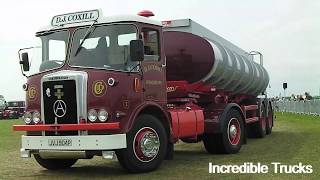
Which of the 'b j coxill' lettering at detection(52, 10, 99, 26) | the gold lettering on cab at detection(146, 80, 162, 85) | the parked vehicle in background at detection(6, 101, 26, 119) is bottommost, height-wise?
the parked vehicle in background at detection(6, 101, 26, 119)

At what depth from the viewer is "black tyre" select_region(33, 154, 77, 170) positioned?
436 inches

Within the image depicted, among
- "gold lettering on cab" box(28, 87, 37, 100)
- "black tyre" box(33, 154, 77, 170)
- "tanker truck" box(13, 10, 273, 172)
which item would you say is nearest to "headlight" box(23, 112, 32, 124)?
"tanker truck" box(13, 10, 273, 172)

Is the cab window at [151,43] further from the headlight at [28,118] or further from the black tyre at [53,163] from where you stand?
the black tyre at [53,163]

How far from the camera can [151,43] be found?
35.5 ft

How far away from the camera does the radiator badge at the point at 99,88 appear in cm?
966

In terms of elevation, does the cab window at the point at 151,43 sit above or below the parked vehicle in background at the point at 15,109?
above

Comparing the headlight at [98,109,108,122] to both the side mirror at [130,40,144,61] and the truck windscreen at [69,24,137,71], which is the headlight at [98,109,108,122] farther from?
the side mirror at [130,40,144,61]

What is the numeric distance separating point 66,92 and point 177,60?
407 cm

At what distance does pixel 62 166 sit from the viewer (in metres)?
11.5

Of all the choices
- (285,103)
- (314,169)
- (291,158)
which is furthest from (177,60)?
(285,103)

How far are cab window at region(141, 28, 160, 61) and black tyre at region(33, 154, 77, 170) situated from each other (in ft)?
9.66

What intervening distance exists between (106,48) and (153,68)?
3.67 feet

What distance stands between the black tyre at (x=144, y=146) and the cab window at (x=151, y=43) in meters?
1.20

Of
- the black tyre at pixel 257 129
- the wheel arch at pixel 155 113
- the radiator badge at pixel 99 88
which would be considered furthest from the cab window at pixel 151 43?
the black tyre at pixel 257 129
